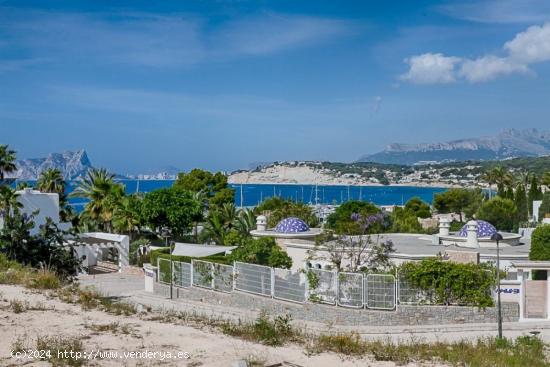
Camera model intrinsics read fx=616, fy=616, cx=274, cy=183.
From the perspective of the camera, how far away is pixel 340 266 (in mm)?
23344

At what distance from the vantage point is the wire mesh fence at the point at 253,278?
20.4m

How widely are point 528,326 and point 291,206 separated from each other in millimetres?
28604

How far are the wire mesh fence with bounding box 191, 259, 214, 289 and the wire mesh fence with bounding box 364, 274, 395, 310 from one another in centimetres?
651

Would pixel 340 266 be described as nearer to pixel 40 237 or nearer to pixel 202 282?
pixel 202 282

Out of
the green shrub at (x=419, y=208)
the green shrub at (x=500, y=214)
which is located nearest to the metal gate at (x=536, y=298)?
the green shrub at (x=500, y=214)

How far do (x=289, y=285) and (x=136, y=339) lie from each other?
9035 millimetres

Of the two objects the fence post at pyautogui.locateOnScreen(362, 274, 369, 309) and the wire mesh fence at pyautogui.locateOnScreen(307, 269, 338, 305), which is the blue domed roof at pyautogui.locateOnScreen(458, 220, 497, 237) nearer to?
the fence post at pyautogui.locateOnScreen(362, 274, 369, 309)

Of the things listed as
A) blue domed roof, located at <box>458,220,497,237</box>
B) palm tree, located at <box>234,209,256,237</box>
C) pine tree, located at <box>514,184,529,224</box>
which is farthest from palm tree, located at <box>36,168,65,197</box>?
pine tree, located at <box>514,184,529,224</box>

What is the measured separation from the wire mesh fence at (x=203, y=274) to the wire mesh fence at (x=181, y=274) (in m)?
0.39

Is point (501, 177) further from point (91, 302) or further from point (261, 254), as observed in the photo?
point (91, 302)

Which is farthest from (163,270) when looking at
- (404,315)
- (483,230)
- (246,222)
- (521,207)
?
(521,207)

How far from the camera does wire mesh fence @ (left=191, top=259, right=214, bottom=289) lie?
22.7m

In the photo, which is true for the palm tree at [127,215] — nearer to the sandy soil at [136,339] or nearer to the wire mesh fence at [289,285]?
the wire mesh fence at [289,285]

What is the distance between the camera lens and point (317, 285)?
19.2 metres
